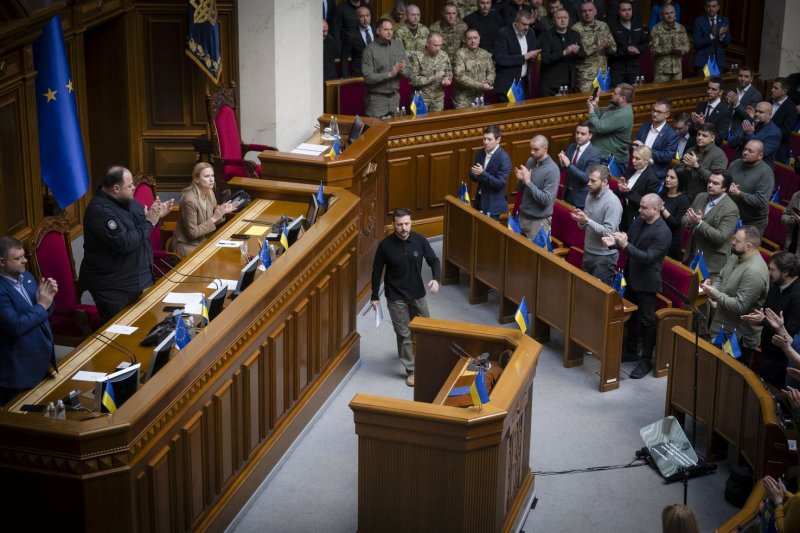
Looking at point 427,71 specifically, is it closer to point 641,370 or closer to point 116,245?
point 641,370

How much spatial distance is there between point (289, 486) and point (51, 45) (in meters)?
4.04

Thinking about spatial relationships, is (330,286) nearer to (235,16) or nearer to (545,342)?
(545,342)

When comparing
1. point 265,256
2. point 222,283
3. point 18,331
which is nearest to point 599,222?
point 265,256

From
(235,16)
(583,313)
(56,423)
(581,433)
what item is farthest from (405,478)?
(235,16)

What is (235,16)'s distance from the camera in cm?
1104

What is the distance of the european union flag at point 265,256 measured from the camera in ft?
23.6

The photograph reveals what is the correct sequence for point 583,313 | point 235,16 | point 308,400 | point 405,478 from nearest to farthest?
point 405,478 < point 308,400 < point 583,313 < point 235,16

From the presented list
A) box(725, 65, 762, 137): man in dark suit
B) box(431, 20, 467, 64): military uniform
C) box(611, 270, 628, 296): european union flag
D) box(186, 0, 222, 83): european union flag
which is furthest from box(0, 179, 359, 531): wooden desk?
box(725, 65, 762, 137): man in dark suit

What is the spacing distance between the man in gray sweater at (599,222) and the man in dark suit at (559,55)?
3.92m

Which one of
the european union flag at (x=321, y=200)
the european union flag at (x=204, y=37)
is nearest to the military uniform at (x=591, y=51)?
the european union flag at (x=204, y=37)

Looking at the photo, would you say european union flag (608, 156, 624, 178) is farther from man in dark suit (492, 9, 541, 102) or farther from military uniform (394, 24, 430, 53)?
military uniform (394, 24, 430, 53)

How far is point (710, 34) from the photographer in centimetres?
1402

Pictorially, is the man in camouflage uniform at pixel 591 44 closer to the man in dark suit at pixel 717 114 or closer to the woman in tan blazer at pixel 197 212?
the man in dark suit at pixel 717 114

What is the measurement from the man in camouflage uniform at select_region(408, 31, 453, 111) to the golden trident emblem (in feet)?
6.48
